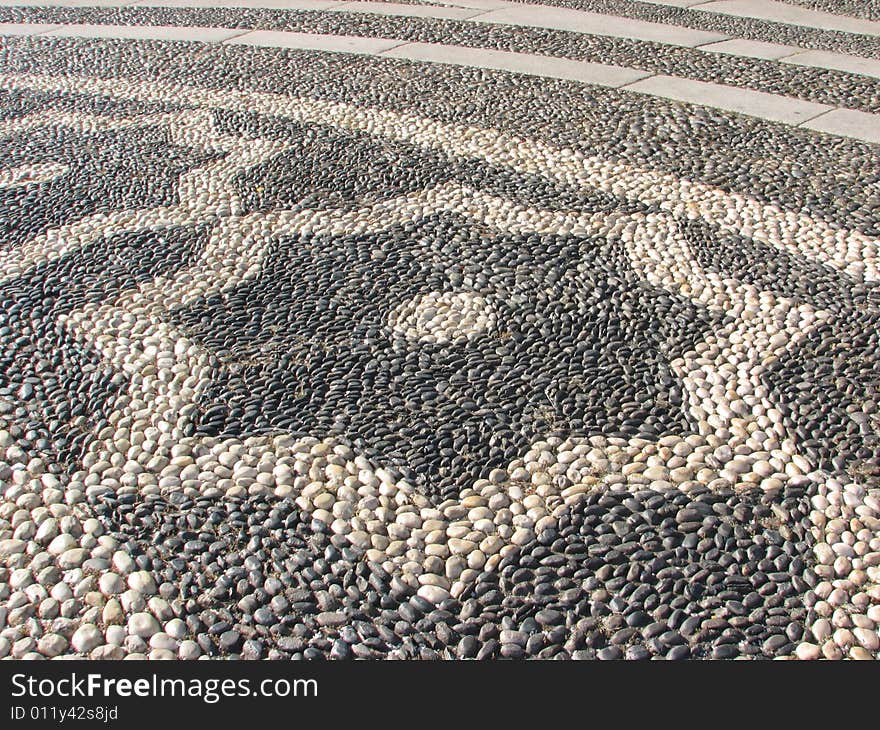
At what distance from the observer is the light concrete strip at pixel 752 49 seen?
7.87 meters

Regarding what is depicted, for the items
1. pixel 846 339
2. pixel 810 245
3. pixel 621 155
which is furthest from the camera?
pixel 621 155

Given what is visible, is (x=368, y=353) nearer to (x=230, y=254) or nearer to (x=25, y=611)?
(x=230, y=254)

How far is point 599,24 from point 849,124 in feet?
11.0

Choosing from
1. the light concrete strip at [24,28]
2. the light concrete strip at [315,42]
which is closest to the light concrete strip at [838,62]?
the light concrete strip at [315,42]

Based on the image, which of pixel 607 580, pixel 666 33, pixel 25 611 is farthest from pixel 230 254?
pixel 666 33

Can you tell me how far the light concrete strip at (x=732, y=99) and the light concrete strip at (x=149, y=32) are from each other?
4.50 metres

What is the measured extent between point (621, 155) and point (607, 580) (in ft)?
13.1

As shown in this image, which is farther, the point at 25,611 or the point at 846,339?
the point at 846,339

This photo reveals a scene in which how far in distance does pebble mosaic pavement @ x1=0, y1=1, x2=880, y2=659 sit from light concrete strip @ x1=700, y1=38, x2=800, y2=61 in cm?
162

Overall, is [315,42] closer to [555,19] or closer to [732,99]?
[555,19]

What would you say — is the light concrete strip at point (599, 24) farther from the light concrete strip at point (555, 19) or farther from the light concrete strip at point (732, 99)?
the light concrete strip at point (732, 99)

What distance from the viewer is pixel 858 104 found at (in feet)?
22.2

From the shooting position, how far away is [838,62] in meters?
7.66

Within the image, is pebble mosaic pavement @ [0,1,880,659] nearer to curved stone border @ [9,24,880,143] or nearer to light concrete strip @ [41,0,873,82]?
curved stone border @ [9,24,880,143]
